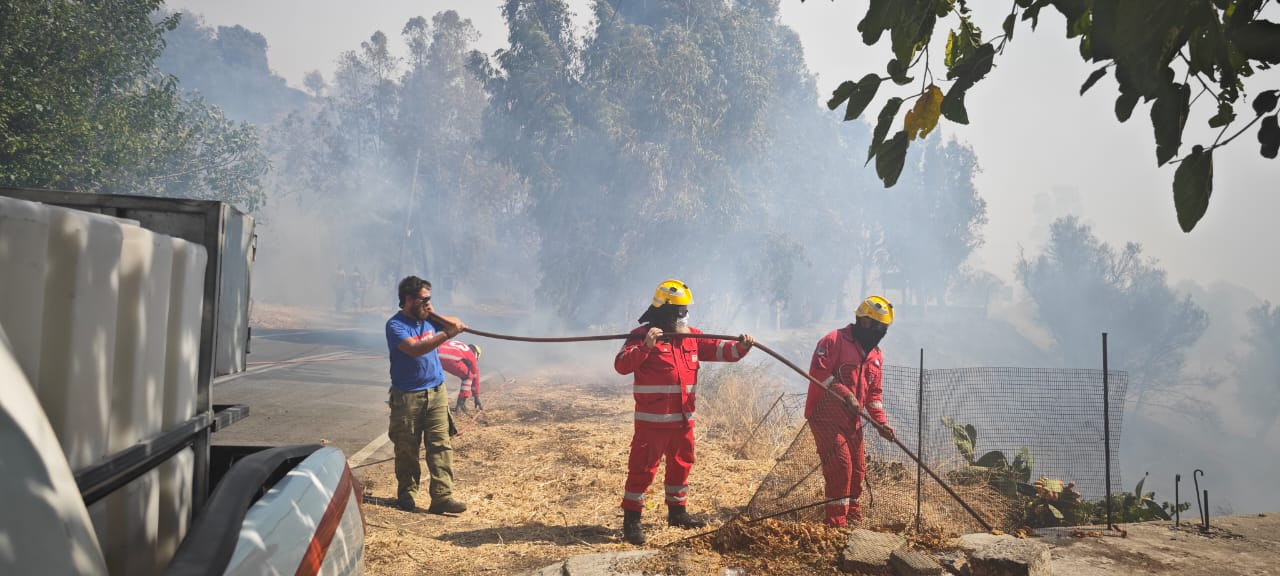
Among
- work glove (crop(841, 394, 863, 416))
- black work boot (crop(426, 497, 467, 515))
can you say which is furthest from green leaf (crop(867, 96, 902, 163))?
black work boot (crop(426, 497, 467, 515))

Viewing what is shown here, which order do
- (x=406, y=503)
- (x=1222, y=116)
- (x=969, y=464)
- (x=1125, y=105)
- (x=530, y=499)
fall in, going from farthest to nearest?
(x=969, y=464) < (x=530, y=499) < (x=406, y=503) < (x=1222, y=116) < (x=1125, y=105)

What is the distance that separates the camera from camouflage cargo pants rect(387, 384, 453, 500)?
20.3 feet

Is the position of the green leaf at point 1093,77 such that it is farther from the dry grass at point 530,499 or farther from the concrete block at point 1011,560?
the dry grass at point 530,499

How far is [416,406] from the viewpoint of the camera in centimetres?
620

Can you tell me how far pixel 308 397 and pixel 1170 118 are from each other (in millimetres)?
13061

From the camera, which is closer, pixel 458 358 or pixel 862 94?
pixel 862 94

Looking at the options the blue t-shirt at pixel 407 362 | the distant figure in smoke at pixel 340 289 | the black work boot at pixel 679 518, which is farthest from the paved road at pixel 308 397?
the distant figure in smoke at pixel 340 289

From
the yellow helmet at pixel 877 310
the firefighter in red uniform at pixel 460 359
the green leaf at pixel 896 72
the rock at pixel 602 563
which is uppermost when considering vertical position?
the green leaf at pixel 896 72

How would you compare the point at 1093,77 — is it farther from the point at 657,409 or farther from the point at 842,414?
the point at 842,414

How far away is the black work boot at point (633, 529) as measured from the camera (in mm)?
5562

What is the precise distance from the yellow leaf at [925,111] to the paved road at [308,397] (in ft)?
16.2

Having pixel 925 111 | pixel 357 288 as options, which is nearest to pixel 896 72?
pixel 925 111

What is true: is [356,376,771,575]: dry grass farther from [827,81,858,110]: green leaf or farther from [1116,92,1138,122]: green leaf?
[1116,92,1138,122]: green leaf

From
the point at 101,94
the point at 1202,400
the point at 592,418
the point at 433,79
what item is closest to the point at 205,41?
the point at 433,79
